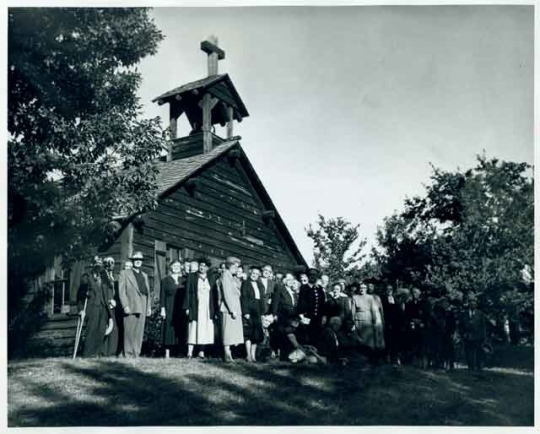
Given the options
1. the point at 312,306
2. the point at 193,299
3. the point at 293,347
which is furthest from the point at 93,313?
the point at 312,306

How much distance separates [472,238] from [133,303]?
27.9ft

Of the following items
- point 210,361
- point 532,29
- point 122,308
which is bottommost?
point 210,361

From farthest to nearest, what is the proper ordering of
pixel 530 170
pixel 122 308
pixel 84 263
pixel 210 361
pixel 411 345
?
pixel 84 263 < pixel 411 345 < pixel 122 308 < pixel 210 361 < pixel 530 170

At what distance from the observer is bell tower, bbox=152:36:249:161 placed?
18859 millimetres

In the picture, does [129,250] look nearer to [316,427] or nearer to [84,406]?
[84,406]

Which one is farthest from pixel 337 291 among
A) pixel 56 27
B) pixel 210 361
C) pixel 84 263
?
pixel 56 27

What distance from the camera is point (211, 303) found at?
12.3 metres

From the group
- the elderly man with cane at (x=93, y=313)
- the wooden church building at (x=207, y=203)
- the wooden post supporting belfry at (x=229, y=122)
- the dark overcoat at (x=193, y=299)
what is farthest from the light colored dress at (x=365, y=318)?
the wooden post supporting belfry at (x=229, y=122)

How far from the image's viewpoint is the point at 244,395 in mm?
9203

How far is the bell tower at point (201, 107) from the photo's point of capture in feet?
61.9

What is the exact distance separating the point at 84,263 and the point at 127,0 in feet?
22.0

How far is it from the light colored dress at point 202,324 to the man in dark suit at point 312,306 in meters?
1.68

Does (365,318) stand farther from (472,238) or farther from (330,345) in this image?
(472,238)

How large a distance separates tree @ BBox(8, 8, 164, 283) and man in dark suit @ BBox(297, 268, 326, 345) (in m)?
3.50
